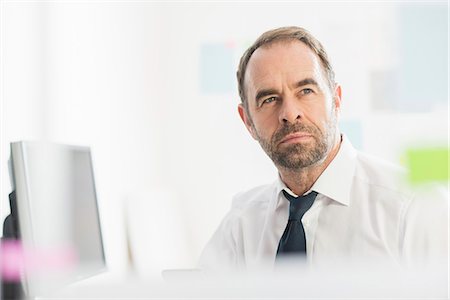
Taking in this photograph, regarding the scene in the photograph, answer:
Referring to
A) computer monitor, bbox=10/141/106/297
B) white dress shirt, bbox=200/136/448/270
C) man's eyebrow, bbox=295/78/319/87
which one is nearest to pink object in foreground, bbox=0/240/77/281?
computer monitor, bbox=10/141/106/297

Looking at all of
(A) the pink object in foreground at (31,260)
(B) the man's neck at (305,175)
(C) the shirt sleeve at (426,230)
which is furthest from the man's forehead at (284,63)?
(A) the pink object in foreground at (31,260)

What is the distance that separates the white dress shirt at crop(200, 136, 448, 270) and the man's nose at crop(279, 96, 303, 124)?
9 cm

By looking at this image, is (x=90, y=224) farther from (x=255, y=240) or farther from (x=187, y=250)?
(x=255, y=240)

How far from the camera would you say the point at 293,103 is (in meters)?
1.00

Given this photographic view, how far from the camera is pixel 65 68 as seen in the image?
1127mm

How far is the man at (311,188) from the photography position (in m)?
0.98

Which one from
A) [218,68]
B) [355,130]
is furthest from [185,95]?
[355,130]

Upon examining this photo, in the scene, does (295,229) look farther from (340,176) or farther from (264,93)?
(264,93)

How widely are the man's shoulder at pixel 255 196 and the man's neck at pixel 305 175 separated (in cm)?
3

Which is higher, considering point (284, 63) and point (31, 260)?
point (284, 63)

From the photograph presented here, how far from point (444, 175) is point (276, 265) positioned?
0.31 metres

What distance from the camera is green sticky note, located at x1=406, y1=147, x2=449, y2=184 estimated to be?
1.00m

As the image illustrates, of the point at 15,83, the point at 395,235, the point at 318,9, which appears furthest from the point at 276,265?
the point at 15,83

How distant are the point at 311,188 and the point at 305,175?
24 millimetres
